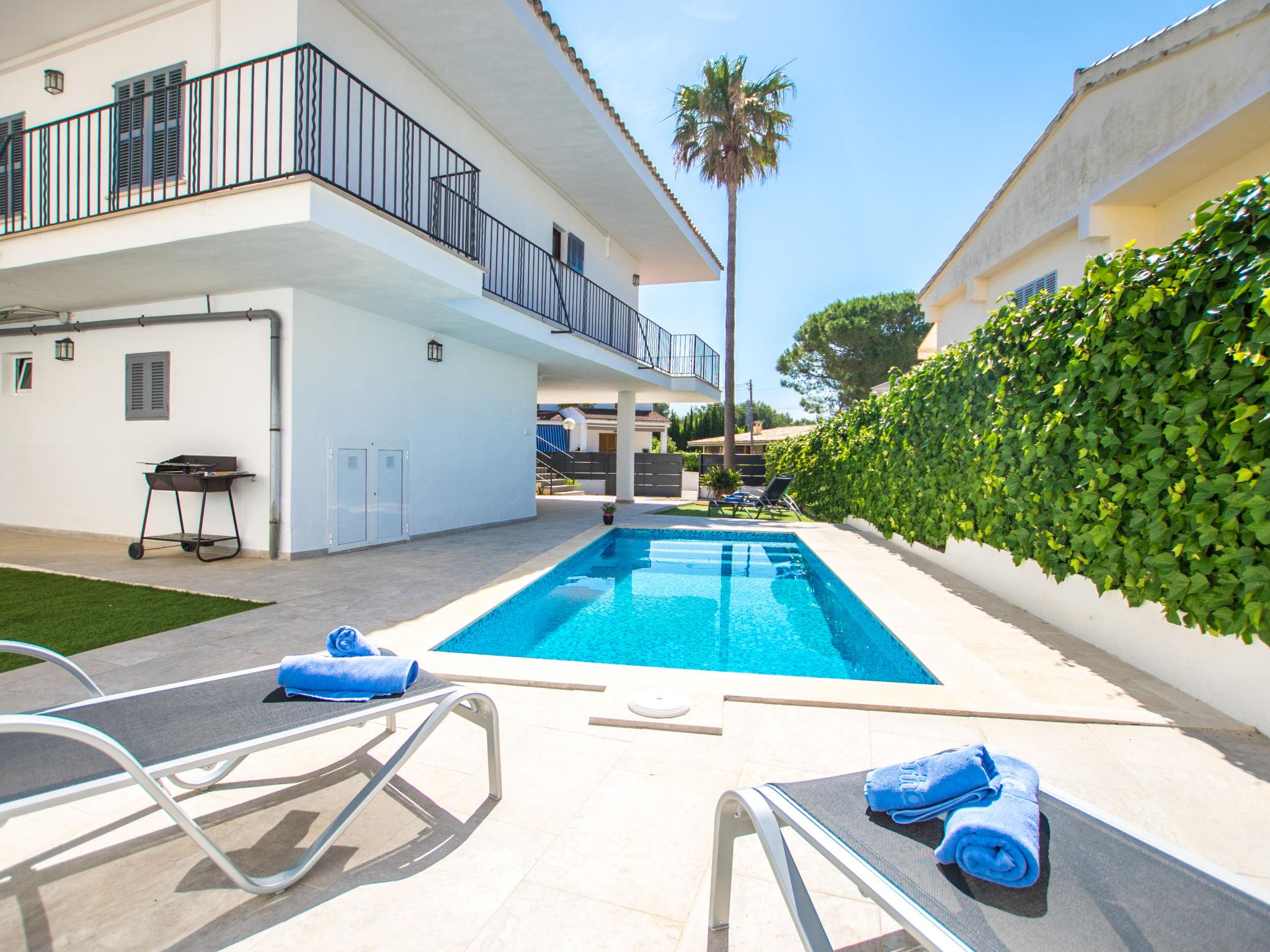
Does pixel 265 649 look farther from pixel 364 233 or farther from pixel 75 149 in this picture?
pixel 75 149

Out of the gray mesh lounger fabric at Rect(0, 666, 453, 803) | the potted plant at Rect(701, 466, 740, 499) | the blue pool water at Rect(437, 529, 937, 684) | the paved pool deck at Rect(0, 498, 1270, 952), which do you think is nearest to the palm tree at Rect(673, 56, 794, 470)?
the potted plant at Rect(701, 466, 740, 499)

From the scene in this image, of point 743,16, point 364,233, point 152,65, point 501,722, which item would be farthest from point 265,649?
point 743,16

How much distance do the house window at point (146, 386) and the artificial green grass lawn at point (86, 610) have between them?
3.03 m

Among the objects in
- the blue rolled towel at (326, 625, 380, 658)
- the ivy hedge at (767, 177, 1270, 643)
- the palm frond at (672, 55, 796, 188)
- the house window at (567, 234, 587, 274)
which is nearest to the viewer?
the blue rolled towel at (326, 625, 380, 658)

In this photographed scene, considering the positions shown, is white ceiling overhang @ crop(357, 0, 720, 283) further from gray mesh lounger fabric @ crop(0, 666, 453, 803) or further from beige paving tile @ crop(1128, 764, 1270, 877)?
beige paving tile @ crop(1128, 764, 1270, 877)

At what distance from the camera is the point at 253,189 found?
6266 mm

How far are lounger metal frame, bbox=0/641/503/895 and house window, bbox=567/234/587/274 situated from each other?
1301 centimetres

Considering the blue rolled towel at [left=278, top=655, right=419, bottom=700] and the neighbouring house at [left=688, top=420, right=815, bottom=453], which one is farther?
the neighbouring house at [left=688, top=420, right=815, bottom=453]

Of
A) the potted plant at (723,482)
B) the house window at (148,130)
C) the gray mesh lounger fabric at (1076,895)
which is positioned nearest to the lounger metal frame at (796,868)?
the gray mesh lounger fabric at (1076,895)

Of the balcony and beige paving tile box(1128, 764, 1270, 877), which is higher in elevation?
the balcony

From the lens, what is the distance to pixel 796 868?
5.72ft

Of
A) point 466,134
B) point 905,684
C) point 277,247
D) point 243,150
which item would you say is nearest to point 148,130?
point 243,150

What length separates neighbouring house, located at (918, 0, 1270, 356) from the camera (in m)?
6.94

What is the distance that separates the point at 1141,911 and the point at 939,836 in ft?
1.36
